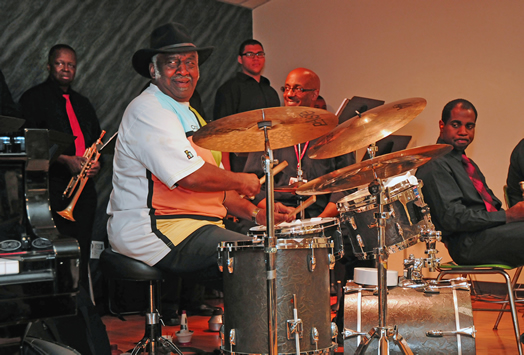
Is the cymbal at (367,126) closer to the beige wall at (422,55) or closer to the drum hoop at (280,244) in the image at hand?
the drum hoop at (280,244)

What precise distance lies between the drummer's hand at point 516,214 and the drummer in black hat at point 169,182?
57.9 inches

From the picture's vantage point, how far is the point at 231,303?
2.25 metres

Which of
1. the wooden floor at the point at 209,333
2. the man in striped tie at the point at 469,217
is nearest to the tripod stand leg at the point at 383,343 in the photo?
the wooden floor at the point at 209,333

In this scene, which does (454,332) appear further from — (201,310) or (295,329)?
(201,310)

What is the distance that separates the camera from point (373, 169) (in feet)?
8.29

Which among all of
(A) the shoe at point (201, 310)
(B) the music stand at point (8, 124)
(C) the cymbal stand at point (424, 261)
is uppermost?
(B) the music stand at point (8, 124)

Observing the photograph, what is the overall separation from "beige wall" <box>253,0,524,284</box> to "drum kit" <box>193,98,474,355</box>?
10.2 ft

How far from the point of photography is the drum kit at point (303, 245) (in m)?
2.16

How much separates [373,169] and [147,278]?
3.51 ft

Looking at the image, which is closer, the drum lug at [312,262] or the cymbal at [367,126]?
the drum lug at [312,262]

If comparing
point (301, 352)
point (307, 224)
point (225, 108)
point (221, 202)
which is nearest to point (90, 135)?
point (225, 108)

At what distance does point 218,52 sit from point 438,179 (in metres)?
3.88

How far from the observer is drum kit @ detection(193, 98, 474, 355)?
7.07 feet

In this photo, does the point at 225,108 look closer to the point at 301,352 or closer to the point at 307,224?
the point at 307,224
